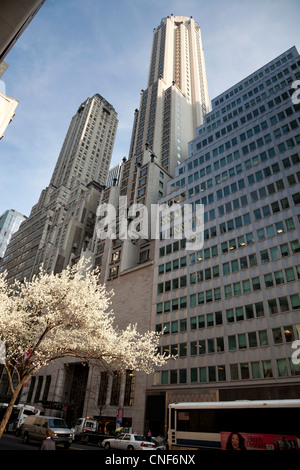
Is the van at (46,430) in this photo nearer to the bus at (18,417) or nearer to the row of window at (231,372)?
the bus at (18,417)

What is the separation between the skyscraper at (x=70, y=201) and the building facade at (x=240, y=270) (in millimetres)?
41195

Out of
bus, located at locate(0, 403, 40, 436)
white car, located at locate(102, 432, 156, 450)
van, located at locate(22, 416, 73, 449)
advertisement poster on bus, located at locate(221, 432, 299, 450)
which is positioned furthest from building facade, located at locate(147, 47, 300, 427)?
van, located at locate(22, 416, 73, 449)

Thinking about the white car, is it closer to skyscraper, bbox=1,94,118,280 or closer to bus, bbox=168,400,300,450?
bus, bbox=168,400,300,450

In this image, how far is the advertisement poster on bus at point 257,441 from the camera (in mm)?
14961

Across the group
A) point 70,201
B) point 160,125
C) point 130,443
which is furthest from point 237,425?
point 70,201

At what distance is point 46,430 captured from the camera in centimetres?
2180

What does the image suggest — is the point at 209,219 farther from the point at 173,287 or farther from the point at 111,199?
the point at 111,199

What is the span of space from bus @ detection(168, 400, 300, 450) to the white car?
12.8 feet

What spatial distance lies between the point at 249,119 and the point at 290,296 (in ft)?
120

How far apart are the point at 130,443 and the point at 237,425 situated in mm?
10432

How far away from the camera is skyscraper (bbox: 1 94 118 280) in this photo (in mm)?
88562

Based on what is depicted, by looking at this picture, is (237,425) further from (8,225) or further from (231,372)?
(8,225)

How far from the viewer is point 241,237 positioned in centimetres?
4334

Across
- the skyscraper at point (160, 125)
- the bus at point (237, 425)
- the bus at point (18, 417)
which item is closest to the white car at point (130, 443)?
the bus at point (237, 425)
